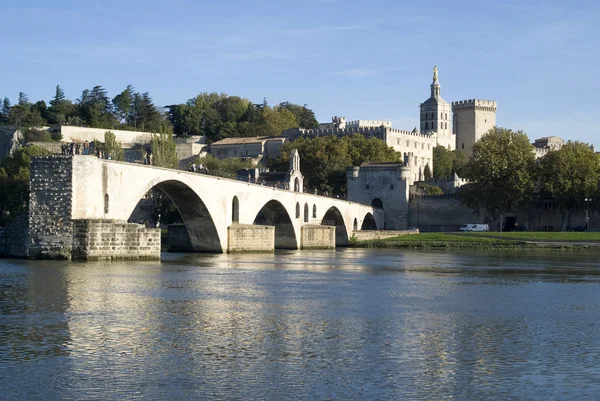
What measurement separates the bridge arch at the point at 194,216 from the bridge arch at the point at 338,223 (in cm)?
2955

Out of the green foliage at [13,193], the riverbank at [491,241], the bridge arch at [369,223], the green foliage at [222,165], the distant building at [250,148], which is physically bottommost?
the riverbank at [491,241]

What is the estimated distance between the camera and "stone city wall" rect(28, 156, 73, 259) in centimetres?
4131

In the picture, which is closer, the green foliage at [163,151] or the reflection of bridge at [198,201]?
the reflection of bridge at [198,201]

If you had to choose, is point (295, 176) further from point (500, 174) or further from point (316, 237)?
point (316, 237)

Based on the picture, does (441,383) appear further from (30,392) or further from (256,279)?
(256,279)

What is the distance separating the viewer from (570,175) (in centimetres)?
9094

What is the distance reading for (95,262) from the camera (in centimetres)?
4097

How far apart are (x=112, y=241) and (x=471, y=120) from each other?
4702 inches

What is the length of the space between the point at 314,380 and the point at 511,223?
293 ft

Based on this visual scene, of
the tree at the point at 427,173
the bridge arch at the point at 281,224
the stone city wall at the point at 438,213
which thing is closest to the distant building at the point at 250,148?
the tree at the point at 427,173

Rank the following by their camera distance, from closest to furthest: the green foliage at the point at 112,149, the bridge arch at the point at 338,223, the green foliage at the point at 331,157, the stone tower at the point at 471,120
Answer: the green foliage at the point at 112,149 < the bridge arch at the point at 338,223 < the green foliage at the point at 331,157 < the stone tower at the point at 471,120

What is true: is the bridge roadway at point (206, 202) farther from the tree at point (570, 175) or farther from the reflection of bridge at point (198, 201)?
the tree at point (570, 175)

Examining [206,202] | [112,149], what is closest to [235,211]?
[206,202]

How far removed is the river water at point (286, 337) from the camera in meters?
16.3
